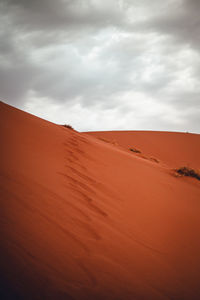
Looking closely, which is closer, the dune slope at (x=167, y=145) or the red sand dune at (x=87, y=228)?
the red sand dune at (x=87, y=228)

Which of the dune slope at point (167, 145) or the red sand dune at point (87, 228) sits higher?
the dune slope at point (167, 145)

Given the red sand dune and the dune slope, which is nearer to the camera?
the red sand dune

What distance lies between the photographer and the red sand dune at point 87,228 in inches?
62.0

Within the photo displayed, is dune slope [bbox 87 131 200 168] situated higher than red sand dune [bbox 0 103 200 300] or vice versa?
dune slope [bbox 87 131 200 168]

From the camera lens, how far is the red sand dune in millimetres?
1575

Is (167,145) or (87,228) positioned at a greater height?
(167,145)

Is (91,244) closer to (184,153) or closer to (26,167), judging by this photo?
(26,167)

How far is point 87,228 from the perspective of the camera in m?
2.28

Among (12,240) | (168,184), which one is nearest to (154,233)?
(12,240)

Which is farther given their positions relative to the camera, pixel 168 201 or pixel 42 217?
pixel 168 201

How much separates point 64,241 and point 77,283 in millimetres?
447

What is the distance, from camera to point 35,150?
12.8 ft

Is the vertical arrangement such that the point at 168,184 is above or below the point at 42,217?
above

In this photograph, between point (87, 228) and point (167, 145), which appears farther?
point (167, 145)
